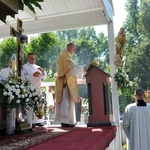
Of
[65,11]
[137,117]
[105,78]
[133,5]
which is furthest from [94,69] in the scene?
[133,5]

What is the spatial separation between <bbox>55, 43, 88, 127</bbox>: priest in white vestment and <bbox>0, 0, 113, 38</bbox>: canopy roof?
150 centimetres

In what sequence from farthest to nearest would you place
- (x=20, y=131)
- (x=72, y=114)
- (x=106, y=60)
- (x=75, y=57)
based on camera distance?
1. (x=106, y=60)
2. (x=75, y=57)
3. (x=72, y=114)
4. (x=20, y=131)

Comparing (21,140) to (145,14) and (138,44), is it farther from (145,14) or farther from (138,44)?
(145,14)

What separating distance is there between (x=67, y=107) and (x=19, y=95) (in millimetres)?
1822

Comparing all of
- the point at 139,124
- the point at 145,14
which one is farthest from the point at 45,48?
the point at 139,124

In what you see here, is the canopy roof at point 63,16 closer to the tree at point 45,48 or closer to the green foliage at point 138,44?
the green foliage at point 138,44

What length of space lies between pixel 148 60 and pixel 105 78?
42.6ft

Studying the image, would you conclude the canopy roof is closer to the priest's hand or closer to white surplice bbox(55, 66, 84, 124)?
white surplice bbox(55, 66, 84, 124)

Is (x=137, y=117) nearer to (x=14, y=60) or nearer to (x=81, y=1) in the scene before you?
(x=14, y=60)

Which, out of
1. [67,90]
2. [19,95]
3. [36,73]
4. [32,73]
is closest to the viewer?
[19,95]

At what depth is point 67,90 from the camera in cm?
478

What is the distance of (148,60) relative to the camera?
16828mm

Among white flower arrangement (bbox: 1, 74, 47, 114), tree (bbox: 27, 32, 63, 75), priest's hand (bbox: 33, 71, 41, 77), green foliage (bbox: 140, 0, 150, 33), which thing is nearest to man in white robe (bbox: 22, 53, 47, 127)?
priest's hand (bbox: 33, 71, 41, 77)

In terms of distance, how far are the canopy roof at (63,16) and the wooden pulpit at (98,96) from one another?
4.74 ft
